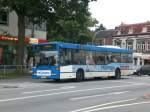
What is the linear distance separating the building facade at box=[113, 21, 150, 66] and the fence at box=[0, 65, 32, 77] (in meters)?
57.0

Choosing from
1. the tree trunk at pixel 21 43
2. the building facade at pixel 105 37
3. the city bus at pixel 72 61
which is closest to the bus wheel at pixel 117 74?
the city bus at pixel 72 61

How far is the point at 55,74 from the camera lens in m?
29.3

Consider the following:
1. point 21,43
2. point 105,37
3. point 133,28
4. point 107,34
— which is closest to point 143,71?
point 21,43

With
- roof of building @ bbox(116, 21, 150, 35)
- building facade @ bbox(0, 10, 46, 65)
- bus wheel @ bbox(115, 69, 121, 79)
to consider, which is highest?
roof of building @ bbox(116, 21, 150, 35)

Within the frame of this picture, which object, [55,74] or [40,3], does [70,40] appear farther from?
[55,74]

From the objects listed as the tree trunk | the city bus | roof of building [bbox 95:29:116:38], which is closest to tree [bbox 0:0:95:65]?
the tree trunk

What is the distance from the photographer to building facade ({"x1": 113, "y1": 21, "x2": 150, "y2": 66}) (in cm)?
9512

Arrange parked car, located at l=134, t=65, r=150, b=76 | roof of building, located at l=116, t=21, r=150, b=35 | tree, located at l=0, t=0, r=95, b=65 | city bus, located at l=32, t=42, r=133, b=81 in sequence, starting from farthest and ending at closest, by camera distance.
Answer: roof of building, located at l=116, t=21, r=150, b=35
parked car, located at l=134, t=65, r=150, b=76
tree, located at l=0, t=0, r=95, b=65
city bus, located at l=32, t=42, r=133, b=81

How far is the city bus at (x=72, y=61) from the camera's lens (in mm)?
29516

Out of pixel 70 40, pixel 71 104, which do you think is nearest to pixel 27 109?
pixel 71 104

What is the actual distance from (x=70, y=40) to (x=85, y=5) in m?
32.3

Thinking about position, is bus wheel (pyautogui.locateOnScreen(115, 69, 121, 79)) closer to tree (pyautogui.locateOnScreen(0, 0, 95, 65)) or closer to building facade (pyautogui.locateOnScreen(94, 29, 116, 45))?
tree (pyautogui.locateOnScreen(0, 0, 95, 65))

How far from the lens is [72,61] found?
30531 millimetres

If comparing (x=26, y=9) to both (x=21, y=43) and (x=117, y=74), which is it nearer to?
(x=21, y=43)
